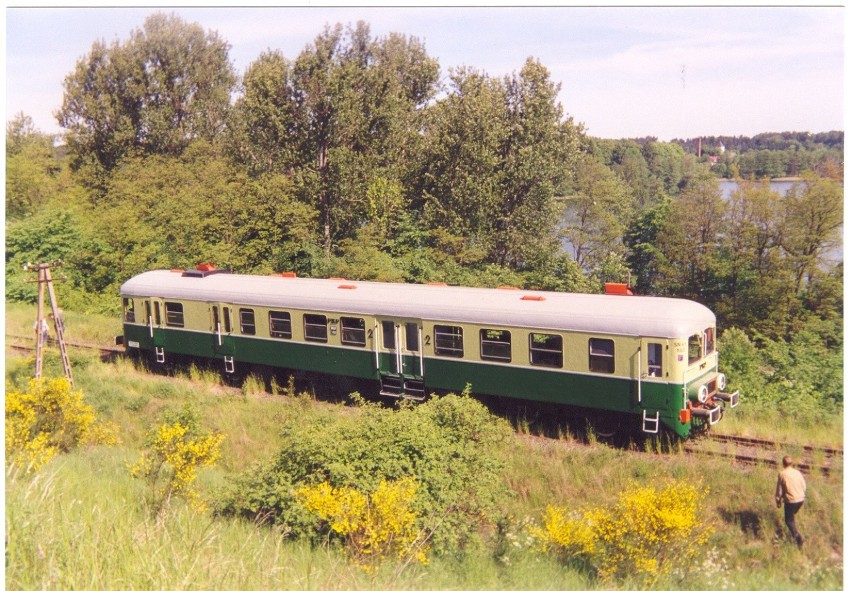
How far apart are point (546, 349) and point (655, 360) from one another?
77.7 inches

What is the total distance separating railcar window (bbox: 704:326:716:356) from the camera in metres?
13.2

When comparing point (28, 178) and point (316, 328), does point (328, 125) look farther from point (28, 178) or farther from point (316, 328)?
point (28, 178)

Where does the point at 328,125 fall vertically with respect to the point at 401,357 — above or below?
above

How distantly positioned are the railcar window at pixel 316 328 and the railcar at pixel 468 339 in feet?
0.07

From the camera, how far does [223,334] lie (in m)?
18.4

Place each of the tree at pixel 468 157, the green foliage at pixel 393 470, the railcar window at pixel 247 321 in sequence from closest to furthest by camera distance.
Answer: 1. the green foliage at pixel 393 470
2. the railcar window at pixel 247 321
3. the tree at pixel 468 157

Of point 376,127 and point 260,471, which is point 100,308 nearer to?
point 376,127

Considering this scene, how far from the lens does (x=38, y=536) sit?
6242mm

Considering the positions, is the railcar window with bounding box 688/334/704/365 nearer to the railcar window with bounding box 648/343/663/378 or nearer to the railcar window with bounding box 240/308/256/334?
the railcar window with bounding box 648/343/663/378

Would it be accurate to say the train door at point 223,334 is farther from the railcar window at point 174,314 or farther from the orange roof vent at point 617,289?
the orange roof vent at point 617,289

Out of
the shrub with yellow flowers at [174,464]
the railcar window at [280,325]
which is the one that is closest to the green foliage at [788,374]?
the railcar window at [280,325]

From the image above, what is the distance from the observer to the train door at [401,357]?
1516 centimetres

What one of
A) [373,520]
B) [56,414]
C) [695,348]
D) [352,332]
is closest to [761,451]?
[695,348]

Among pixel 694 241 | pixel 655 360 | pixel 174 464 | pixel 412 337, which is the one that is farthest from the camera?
pixel 694 241
